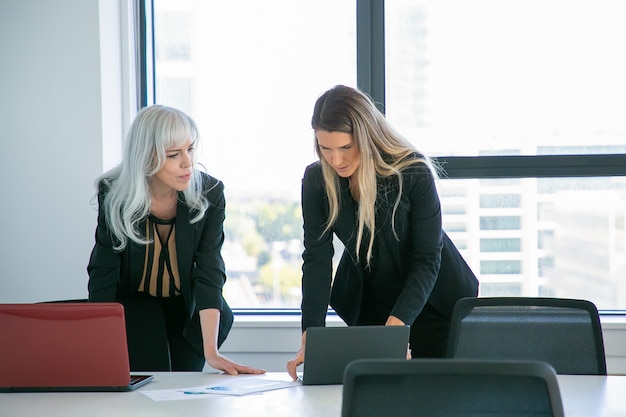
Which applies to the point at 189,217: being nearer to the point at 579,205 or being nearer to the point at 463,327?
the point at 463,327

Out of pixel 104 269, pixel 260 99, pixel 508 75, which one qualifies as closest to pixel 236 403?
pixel 104 269

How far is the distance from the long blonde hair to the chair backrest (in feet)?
1.33

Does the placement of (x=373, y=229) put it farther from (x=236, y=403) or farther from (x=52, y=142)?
(x=52, y=142)

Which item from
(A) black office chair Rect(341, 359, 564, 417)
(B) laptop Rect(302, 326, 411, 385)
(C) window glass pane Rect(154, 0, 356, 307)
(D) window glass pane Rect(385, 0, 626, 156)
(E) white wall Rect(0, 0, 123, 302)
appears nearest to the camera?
(A) black office chair Rect(341, 359, 564, 417)

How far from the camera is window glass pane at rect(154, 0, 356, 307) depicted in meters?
4.06

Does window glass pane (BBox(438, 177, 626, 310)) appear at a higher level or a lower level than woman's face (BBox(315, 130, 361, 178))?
lower

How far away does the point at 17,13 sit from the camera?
3686 millimetres

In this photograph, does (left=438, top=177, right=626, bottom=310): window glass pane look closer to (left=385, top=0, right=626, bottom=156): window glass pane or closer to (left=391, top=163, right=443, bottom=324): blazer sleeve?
(left=385, top=0, right=626, bottom=156): window glass pane

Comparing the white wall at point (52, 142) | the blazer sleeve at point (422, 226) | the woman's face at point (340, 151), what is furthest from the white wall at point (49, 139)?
the blazer sleeve at point (422, 226)

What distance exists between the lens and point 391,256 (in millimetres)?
2695

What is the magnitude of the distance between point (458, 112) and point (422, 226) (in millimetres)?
1492

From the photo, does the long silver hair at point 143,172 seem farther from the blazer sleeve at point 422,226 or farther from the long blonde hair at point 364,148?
the blazer sleeve at point 422,226

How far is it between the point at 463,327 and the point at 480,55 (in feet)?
6.36

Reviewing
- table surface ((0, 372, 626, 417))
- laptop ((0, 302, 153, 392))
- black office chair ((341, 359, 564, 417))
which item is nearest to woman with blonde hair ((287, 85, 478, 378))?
table surface ((0, 372, 626, 417))
